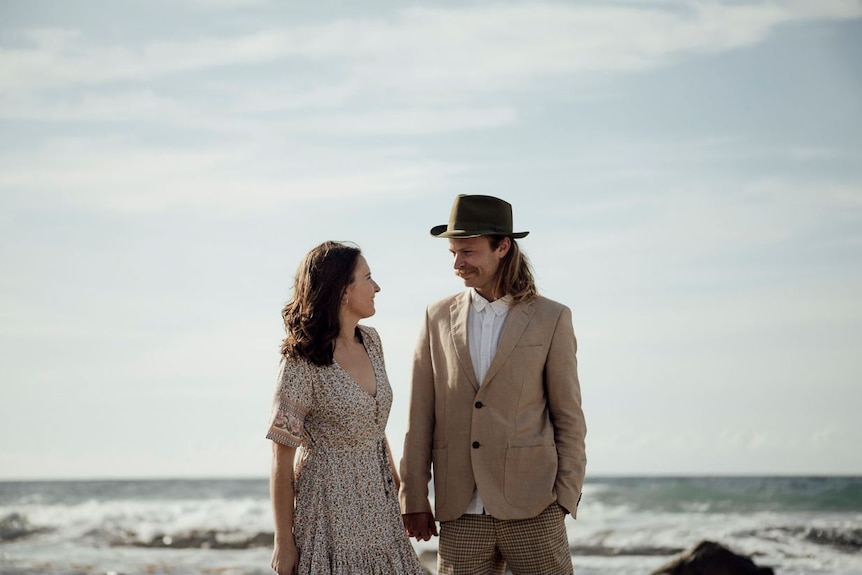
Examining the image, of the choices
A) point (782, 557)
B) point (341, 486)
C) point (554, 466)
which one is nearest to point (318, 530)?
point (341, 486)

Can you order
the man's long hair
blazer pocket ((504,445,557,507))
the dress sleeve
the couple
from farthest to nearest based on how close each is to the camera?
the man's long hair
blazer pocket ((504,445,557,507))
the couple
the dress sleeve

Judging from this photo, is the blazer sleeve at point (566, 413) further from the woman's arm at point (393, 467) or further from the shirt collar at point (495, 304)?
the woman's arm at point (393, 467)

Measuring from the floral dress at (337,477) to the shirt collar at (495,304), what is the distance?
1.93 feet

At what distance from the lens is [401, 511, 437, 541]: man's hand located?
3.95 metres

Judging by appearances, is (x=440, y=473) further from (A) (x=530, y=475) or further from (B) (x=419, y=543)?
(B) (x=419, y=543)

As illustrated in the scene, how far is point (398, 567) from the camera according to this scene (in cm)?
369

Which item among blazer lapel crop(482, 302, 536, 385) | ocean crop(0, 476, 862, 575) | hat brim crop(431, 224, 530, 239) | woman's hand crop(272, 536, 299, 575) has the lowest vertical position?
ocean crop(0, 476, 862, 575)

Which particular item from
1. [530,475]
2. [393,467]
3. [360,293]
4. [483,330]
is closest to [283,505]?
[393,467]

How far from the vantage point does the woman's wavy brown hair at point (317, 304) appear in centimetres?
366

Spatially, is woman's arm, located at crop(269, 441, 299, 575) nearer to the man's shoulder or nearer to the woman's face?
the woman's face

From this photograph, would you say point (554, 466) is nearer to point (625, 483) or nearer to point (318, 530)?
point (318, 530)

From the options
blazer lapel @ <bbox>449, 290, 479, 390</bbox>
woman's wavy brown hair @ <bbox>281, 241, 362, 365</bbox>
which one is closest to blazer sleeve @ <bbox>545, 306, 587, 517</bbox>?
blazer lapel @ <bbox>449, 290, 479, 390</bbox>

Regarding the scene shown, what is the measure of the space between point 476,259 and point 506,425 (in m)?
0.65

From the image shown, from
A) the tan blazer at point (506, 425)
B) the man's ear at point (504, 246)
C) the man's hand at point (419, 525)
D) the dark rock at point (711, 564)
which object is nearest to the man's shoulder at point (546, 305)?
the tan blazer at point (506, 425)
